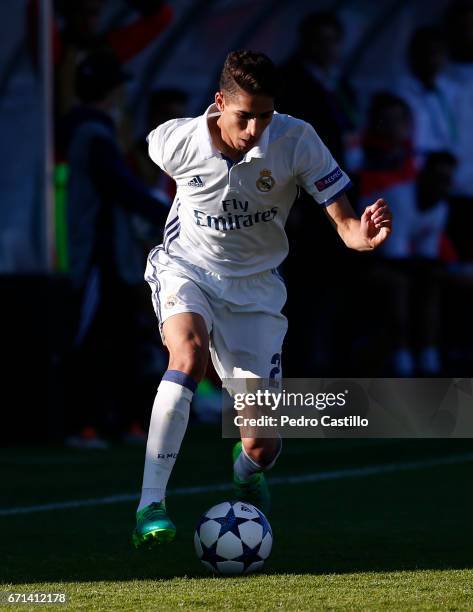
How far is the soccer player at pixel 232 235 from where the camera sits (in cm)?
565

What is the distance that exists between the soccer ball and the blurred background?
4.47 metres

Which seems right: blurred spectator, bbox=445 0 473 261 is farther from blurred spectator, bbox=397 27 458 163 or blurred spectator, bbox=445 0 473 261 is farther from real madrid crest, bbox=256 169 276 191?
real madrid crest, bbox=256 169 276 191

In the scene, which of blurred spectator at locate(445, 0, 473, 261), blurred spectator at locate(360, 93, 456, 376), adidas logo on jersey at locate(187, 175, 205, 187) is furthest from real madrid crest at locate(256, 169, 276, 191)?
blurred spectator at locate(445, 0, 473, 261)

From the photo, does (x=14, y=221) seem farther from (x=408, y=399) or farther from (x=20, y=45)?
(x=408, y=399)

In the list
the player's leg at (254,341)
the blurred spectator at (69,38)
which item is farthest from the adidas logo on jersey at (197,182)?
the blurred spectator at (69,38)

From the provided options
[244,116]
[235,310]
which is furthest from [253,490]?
[244,116]

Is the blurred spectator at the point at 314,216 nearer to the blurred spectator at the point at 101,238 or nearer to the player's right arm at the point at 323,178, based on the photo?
the blurred spectator at the point at 101,238

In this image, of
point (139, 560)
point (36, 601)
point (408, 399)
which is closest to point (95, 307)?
point (408, 399)

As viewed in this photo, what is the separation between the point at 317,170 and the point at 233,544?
1.64 meters

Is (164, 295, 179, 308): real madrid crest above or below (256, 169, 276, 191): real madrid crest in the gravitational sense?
below

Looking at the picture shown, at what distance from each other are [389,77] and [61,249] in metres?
4.67

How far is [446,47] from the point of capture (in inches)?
567

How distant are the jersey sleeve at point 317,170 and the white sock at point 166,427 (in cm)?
Result: 100

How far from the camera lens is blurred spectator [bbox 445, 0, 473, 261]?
14.5 meters
